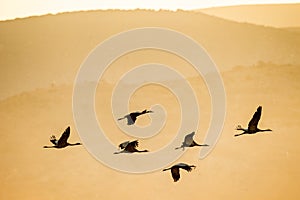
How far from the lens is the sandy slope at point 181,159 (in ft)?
6.72

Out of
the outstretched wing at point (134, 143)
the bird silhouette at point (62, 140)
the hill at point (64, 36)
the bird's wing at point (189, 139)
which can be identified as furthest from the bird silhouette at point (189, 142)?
the bird silhouette at point (62, 140)

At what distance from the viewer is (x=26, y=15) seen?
2.07 m

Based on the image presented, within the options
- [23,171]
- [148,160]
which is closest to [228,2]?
[148,160]

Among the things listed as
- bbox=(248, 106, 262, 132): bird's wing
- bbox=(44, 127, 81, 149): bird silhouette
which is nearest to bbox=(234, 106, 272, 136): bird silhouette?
bbox=(248, 106, 262, 132): bird's wing

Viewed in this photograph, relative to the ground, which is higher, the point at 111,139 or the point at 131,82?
the point at 131,82

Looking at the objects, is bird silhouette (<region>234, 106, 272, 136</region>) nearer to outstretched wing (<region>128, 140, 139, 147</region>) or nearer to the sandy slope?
the sandy slope

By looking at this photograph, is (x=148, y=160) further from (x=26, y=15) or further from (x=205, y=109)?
(x=26, y=15)

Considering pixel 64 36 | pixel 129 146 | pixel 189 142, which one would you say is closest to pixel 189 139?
pixel 189 142

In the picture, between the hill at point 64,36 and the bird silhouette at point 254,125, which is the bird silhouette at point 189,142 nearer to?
the bird silhouette at point 254,125

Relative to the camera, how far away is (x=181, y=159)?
209cm

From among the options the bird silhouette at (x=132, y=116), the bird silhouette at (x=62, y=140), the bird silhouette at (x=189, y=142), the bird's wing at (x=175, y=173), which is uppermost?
the bird silhouette at (x=132, y=116)

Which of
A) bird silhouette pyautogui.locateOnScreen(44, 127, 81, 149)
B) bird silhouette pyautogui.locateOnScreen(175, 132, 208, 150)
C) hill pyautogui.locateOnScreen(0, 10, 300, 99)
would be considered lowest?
bird silhouette pyautogui.locateOnScreen(175, 132, 208, 150)

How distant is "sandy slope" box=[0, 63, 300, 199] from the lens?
6.72ft

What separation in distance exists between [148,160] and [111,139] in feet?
0.54
